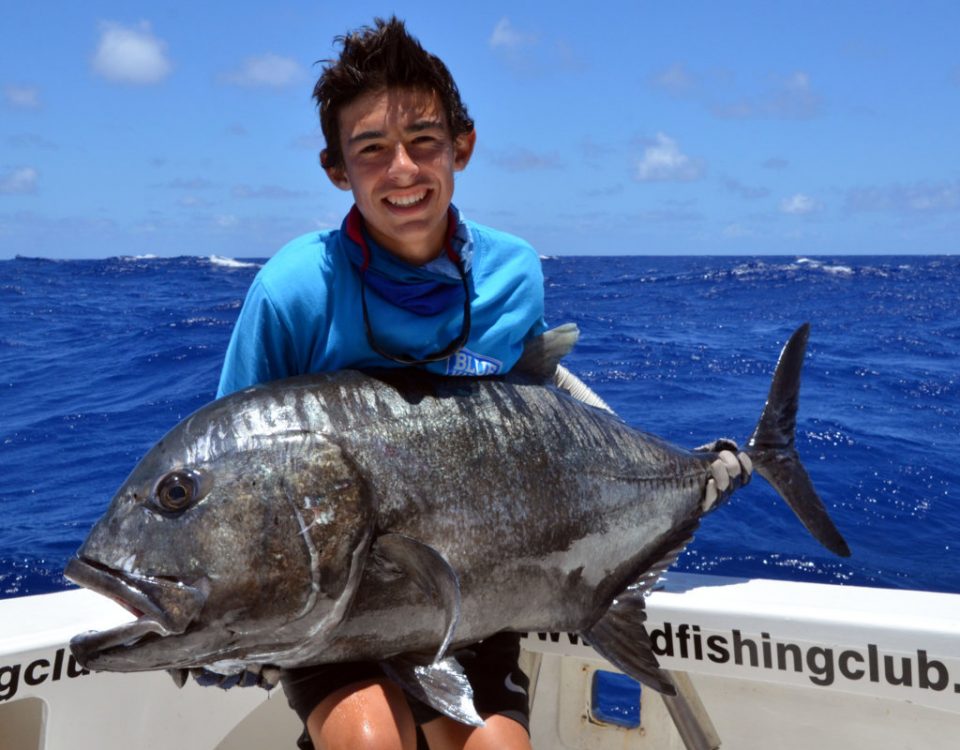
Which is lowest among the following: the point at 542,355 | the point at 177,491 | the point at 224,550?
the point at 224,550

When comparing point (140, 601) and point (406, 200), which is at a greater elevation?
point (406, 200)

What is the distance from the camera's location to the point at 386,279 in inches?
93.0

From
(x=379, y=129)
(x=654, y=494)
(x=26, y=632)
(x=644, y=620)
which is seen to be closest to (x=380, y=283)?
(x=379, y=129)

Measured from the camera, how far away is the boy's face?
2.26m

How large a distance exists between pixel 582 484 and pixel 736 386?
9007 millimetres

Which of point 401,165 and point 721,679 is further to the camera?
point 721,679

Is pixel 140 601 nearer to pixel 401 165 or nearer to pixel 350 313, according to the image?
pixel 350 313

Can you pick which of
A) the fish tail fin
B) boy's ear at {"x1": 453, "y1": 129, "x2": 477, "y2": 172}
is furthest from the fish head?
the fish tail fin

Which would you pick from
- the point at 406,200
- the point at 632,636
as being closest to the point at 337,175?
the point at 406,200

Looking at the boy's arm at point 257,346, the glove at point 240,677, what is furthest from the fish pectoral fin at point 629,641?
the boy's arm at point 257,346

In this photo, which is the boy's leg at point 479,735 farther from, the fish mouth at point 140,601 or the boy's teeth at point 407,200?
Result: the boy's teeth at point 407,200

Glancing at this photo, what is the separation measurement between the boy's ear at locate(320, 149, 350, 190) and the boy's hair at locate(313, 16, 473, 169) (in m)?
0.13

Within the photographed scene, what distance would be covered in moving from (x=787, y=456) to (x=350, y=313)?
1.58 m

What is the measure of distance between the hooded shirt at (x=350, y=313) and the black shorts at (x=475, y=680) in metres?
0.73
